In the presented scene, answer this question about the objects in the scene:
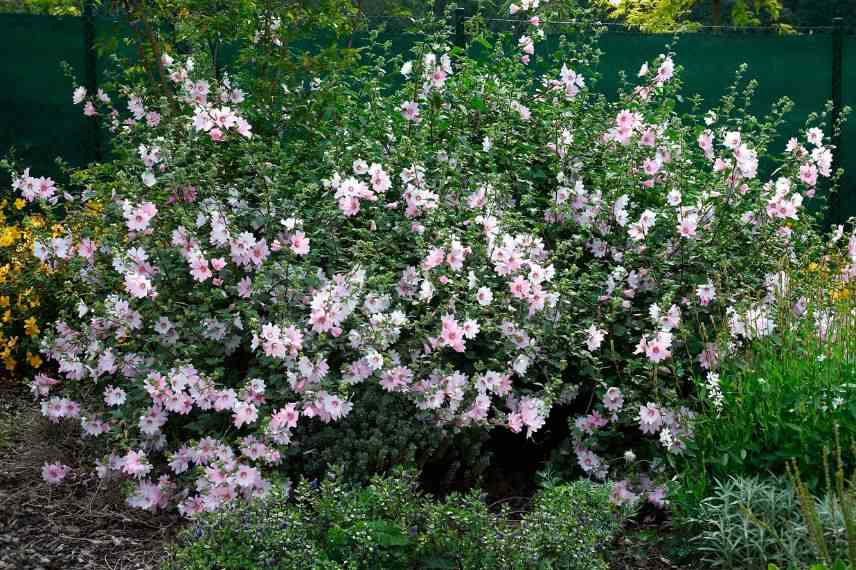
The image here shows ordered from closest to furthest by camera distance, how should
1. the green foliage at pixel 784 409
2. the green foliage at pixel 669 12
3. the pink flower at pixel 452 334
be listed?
the green foliage at pixel 784 409
the pink flower at pixel 452 334
the green foliage at pixel 669 12

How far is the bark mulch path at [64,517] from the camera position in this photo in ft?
10.3

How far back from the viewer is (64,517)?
3396 millimetres

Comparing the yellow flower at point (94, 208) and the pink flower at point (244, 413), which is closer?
the pink flower at point (244, 413)

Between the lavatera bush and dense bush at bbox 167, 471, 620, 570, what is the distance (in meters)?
0.49

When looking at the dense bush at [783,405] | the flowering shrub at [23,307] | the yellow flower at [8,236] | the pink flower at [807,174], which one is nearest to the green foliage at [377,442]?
the dense bush at [783,405]

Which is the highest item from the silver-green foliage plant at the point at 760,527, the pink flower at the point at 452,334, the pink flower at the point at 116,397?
the pink flower at the point at 452,334

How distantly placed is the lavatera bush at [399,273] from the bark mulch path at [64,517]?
0.35ft

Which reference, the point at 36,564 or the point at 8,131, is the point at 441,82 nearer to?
the point at 36,564

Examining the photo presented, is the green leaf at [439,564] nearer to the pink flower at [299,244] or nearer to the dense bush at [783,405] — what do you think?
Result: the dense bush at [783,405]

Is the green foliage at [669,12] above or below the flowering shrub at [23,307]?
above

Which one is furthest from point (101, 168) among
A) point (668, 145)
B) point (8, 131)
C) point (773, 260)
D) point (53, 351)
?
point (8, 131)

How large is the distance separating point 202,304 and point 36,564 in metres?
0.98

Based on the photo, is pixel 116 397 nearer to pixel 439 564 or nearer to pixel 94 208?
pixel 94 208

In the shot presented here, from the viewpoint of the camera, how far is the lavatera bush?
10.8 feet
